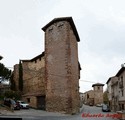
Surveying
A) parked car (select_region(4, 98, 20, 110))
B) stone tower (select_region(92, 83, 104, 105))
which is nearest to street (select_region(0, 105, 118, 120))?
parked car (select_region(4, 98, 20, 110))

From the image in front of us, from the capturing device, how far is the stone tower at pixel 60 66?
42469 mm

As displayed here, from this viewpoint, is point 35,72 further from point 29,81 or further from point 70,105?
A: point 70,105

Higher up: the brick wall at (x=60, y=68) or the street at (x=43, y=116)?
the brick wall at (x=60, y=68)

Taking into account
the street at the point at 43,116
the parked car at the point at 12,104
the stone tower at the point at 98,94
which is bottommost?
the street at the point at 43,116

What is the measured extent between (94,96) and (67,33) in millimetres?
79367

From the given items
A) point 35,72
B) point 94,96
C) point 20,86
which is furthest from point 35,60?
point 94,96

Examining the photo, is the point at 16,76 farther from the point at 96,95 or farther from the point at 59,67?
the point at 96,95

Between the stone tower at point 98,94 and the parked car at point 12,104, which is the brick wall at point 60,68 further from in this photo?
the stone tower at point 98,94

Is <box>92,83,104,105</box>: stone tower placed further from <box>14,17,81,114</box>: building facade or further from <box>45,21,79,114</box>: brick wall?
<box>45,21,79,114</box>: brick wall

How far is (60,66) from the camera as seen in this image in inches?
1713

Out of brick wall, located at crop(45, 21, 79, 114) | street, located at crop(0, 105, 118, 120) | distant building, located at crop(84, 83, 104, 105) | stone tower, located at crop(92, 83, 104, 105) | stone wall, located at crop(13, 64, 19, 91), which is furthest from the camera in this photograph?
distant building, located at crop(84, 83, 104, 105)

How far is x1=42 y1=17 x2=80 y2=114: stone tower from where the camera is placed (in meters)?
42.5

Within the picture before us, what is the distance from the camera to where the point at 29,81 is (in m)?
58.3

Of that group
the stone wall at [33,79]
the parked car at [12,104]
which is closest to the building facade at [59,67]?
the parked car at [12,104]
